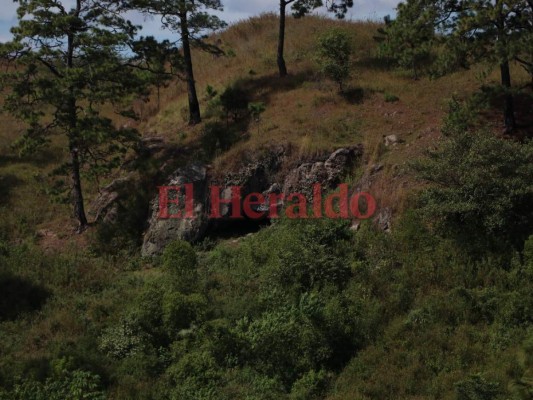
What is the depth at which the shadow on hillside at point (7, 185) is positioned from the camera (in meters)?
22.3

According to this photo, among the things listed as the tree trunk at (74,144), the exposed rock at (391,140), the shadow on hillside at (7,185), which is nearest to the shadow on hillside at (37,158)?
→ the shadow on hillside at (7,185)

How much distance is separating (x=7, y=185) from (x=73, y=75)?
7.52 m

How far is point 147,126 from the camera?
1027 inches

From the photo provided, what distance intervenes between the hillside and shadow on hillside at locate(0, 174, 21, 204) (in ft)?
8.15

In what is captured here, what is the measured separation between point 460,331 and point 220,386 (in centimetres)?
476

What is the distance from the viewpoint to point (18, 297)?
47.3 ft

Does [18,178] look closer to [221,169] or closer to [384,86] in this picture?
[221,169]

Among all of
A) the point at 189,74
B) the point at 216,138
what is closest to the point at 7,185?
the point at 189,74

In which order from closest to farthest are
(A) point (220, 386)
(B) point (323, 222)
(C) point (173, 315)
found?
(A) point (220, 386), (C) point (173, 315), (B) point (323, 222)

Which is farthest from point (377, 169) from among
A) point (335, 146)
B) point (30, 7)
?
point (30, 7)

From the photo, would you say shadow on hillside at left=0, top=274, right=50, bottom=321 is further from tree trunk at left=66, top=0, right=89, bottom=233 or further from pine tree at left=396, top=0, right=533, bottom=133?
pine tree at left=396, top=0, right=533, bottom=133

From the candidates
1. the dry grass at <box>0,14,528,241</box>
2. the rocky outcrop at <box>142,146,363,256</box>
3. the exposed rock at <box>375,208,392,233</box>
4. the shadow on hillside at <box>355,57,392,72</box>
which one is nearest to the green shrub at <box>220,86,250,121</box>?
the dry grass at <box>0,14,528,241</box>

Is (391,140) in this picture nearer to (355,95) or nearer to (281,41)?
(355,95)

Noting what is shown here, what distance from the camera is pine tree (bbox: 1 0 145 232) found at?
18.3m
